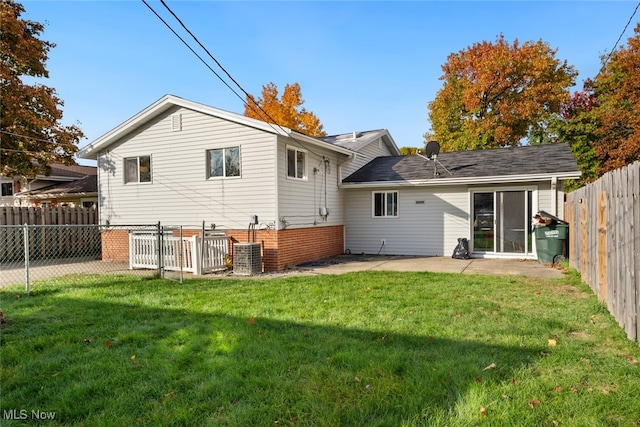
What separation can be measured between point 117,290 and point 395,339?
5574 millimetres

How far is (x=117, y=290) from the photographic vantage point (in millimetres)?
7297

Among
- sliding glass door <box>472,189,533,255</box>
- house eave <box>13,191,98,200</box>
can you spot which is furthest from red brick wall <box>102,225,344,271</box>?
house eave <box>13,191,98,200</box>

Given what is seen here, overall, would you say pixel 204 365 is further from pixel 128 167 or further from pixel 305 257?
pixel 128 167

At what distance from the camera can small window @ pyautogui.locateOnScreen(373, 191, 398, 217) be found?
13.9m

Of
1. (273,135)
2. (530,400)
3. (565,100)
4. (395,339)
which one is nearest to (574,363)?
(530,400)

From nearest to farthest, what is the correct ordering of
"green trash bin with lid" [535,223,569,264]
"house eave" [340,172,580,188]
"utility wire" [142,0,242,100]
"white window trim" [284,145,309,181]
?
"utility wire" [142,0,242,100] → "green trash bin with lid" [535,223,569,264] → "white window trim" [284,145,309,181] → "house eave" [340,172,580,188]

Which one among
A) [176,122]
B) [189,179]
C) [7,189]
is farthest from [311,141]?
[7,189]

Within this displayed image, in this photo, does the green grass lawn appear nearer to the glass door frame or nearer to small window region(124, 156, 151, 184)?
the glass door frame

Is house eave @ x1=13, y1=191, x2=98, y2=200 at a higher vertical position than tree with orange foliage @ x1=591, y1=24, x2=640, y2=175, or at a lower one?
lower

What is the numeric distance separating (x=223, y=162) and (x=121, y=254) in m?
5.13

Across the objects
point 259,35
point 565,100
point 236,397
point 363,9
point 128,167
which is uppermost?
point 565,100

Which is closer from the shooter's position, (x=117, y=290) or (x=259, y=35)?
(x=117, y=290)

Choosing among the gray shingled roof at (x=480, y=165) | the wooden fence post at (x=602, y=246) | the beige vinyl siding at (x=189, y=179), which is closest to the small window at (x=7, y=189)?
the beige vinyl siding at (x=189, y=179)

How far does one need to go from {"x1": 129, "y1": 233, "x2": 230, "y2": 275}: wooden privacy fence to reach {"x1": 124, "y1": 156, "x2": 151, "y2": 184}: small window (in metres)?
3.02
